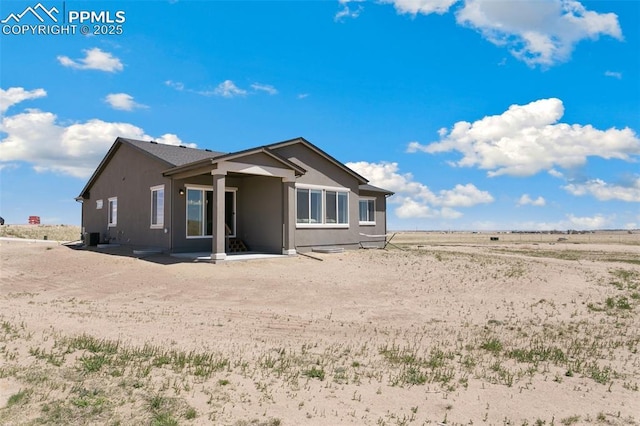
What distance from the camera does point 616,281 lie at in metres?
15.0

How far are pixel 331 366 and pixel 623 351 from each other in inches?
202

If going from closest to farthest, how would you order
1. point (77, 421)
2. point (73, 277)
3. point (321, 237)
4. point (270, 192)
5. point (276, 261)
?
1. point (77, 421)
2. point (73, 277)
3. point (276, 261)
4. point (270, 192)
5. point (321, 237)

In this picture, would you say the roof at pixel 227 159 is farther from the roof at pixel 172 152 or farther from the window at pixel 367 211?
the window at pixel 367 211

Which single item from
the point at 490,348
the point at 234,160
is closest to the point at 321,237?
the point at 234,160

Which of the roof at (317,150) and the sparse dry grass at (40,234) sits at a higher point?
the roof at (317,150)

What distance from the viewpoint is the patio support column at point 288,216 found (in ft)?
58.1

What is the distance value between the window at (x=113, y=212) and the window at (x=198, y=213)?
6.61 m

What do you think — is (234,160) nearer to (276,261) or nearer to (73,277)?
(276,261)

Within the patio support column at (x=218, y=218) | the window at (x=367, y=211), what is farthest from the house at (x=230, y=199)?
the window at (x=367, y=211)

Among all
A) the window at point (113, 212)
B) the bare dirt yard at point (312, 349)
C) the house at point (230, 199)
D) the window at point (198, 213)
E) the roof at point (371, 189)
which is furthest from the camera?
the roof at point (371, 189)

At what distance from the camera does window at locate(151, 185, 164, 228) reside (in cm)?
1861

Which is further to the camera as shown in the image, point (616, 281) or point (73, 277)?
point (616, 281)

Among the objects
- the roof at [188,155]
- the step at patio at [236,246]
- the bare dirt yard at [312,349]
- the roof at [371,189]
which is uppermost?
the roof at [188,155]

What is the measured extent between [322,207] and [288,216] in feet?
9.72
